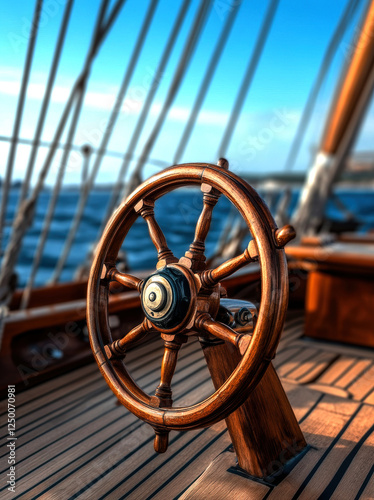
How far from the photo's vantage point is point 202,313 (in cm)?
106

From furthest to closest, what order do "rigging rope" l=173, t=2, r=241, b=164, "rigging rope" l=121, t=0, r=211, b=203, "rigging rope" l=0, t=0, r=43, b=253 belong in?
"rigging rope" l=173, t=2, r=241, b=164 < "rigging rope" l=121, t=0, r=211, b=203 < "rigging rope" l=0, t=0, r=43, b=253

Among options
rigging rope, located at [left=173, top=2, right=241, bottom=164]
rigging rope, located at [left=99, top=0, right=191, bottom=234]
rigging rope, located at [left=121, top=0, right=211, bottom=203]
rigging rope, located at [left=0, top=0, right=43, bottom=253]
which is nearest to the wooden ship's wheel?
rigging rope, located at [left=0, top=0, right=43, bottom=253]

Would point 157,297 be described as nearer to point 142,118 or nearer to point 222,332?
point 222,332

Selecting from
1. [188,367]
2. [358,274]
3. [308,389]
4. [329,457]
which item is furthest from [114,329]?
[329,457]

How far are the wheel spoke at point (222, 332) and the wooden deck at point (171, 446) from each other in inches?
15.1

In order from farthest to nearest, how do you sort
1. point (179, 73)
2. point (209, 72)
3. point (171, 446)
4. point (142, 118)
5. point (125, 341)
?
1. point (209, 72)
2. point (142, 118)
3. point (179, 73)
4. point (171, 446)
5. point (125, 341)

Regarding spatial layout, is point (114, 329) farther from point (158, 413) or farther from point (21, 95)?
point (158, 413)

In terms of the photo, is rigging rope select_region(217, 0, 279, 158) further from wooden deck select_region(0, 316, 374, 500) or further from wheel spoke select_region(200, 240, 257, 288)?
wheel spoke select_region(200, 240, 257, 288)

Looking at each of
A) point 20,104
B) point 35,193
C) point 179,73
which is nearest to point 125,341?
point 35,193

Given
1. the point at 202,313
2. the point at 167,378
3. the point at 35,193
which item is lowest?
the point at 167,378

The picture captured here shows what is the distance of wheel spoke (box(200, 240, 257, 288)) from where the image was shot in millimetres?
998

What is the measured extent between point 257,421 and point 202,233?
0.45 m

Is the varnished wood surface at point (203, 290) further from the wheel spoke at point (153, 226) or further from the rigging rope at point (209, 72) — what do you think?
the rigging rope at point (209, 72)

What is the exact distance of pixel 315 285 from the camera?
2.62 m
